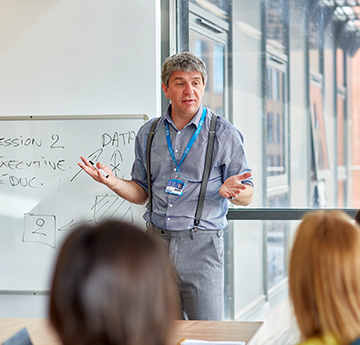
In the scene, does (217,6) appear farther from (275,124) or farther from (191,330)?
(191,330)

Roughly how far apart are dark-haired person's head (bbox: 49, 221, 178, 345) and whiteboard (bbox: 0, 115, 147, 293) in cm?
254

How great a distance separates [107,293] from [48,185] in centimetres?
276

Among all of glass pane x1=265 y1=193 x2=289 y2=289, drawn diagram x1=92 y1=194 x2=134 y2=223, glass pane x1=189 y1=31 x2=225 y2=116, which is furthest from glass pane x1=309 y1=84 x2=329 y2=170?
drawn diagram x1=92 y1=194 x2=134 y2=223

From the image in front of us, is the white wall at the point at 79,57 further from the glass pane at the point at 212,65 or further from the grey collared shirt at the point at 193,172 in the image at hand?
the grey collared shirt at the point at 193,172

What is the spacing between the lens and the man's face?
2832 millimetres

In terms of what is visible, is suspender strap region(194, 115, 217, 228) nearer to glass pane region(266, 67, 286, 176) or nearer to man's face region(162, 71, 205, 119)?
man's face region(162, 71, 205, 119)

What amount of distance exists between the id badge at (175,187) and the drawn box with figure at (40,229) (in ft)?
3.36

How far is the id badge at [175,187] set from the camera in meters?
2.79

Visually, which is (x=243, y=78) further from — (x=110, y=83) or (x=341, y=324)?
(x=341, y=324)

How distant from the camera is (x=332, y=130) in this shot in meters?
3.50

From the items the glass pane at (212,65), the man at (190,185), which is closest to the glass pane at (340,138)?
the glass pane at (212,65)

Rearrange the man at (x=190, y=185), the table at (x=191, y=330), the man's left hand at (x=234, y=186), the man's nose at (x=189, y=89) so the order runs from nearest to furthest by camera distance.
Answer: the table at (x=191, y=330) → the man's left hand at (x=234, y=186) → the man at (x=190, y=185) → the man's nose at (x=189, y=89)

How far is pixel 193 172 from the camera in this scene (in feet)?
9.21

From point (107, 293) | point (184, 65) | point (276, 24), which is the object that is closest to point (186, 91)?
point (184, 65)
